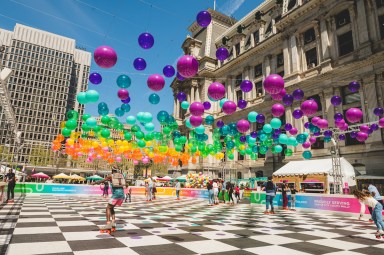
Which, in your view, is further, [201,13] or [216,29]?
[216,29]

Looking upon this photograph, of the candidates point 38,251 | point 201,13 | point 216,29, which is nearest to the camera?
point 38,251

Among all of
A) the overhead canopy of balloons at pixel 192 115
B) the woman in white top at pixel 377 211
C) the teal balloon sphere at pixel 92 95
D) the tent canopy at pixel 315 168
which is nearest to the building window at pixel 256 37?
the tent canopy at pixel 315 168

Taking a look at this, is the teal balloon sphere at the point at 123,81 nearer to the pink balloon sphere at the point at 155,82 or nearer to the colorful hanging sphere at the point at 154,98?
the pink balloon sphere at the point at 155,82

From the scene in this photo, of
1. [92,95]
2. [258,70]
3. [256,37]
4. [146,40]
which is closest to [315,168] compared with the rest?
[258,70]

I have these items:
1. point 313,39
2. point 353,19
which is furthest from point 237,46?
point 353,19

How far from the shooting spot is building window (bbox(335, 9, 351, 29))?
2453 centimetres

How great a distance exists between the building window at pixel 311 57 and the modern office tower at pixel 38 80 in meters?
79.3

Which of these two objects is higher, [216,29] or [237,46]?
[216,29]

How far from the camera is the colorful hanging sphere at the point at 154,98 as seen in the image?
498 inches

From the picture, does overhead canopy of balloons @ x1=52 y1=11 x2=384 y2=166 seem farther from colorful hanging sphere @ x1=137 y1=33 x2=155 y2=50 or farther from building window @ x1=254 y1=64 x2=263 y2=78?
building window @ x1=254 y1=64 x2=263 y2=78

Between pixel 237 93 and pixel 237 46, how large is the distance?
759 cm

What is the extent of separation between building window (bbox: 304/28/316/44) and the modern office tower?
79.4 meters

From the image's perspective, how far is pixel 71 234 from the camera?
19.4 feet

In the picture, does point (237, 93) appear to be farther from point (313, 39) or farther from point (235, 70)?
point (313, 39)
